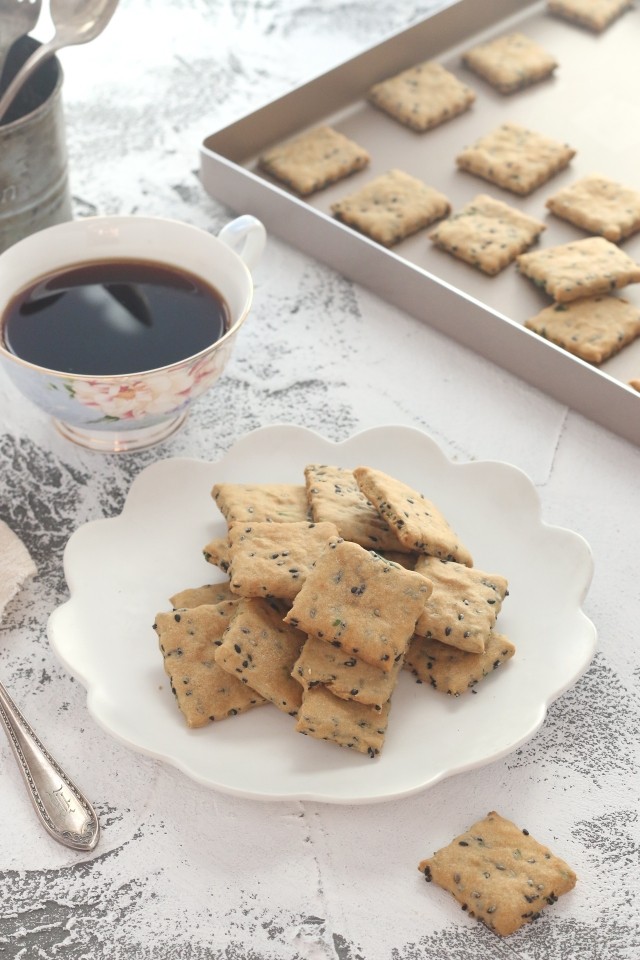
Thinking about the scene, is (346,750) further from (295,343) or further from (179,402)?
(295,343)

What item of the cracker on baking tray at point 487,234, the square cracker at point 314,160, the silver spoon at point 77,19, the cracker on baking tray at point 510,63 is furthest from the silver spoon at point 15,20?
the cracker on baking tray at point 510,63

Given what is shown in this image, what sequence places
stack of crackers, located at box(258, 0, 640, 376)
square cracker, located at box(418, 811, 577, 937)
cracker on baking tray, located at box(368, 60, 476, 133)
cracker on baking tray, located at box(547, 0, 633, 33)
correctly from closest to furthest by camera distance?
square cracker, located at box(418, 811, 577, 937) → stack of crackers, located at box(258, 0, 640, 376) → cracker on baking tray, located at box(368, 60, 476, 133) → cracker on baking tray, located at box(547, 0, 633, 33)

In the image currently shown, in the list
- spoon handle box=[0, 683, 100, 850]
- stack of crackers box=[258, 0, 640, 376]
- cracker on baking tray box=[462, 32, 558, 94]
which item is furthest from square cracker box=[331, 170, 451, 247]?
spoon handle box=[0, 683, 100, 850]

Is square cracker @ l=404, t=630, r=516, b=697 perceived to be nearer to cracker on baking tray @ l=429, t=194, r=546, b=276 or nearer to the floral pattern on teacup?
the floral pattern on teacup

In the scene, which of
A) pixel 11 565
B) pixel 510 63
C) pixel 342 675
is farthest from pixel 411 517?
pixel 510 63

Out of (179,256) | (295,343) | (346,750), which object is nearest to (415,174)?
(295,343)

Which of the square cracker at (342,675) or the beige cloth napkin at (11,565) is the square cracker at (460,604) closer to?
the square cracker at (342,675)
